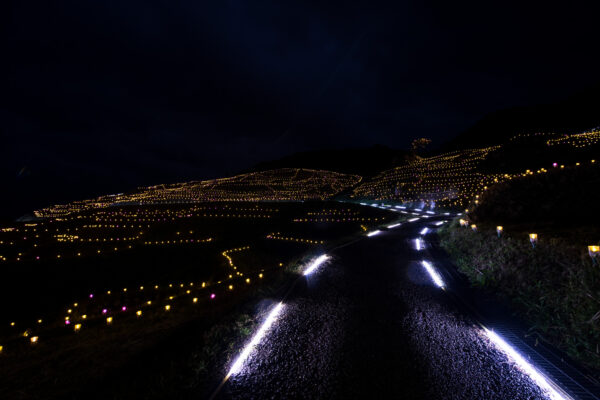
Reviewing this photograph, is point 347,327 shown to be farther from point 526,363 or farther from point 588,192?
point 588,192

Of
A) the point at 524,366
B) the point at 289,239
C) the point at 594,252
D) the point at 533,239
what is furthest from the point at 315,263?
the point at 289,239

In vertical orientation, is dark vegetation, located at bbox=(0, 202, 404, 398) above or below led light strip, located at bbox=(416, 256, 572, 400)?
above

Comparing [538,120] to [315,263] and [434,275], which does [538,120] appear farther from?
[315,263]

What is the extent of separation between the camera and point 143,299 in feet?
37.3

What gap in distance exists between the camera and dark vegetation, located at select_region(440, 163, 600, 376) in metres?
3.76

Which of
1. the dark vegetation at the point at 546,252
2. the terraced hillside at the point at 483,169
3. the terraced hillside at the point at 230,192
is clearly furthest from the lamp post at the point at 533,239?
the terraced hillside at the point at 230,192

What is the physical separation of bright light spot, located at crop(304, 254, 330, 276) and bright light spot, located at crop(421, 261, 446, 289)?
3325mm

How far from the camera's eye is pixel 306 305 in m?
5.38

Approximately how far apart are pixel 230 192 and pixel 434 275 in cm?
3815

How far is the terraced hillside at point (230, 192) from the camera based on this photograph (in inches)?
1499

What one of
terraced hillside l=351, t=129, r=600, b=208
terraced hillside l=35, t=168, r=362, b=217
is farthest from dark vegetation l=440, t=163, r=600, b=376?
terraced hillside l=35, t=168, r=362, b=217

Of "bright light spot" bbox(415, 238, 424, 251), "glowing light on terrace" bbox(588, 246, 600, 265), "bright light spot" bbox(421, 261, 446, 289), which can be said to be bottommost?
"bright light spot" bbox(415, 238, 424, 251)

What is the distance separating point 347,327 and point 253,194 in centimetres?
3787

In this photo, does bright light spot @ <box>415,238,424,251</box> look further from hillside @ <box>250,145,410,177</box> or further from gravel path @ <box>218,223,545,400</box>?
hillside @ <box>250,145,410,177</box>
